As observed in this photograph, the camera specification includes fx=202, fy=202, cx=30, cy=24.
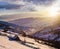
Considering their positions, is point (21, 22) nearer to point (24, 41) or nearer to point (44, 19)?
point (44, 19)

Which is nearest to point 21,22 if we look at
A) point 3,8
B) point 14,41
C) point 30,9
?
point 14,41

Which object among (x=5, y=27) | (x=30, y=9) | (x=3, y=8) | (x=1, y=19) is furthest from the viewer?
(x=3, y=8)

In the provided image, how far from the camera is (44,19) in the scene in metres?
13.0

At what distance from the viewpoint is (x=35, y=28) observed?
1122 centimetres

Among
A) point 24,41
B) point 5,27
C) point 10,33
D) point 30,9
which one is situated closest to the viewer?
point 24,41

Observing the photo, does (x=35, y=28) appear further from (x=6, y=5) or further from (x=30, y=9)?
(x=6, y=5)

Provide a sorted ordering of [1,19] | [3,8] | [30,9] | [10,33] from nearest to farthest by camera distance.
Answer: [10,33] < [1,19] < [30,9] < [3,8]

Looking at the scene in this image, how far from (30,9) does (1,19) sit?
337cm

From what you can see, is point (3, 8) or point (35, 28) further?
point (3, 8)

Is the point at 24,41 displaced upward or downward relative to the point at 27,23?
downward

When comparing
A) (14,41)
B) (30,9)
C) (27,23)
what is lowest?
(14,41)

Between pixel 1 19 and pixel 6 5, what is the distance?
17.0 ft

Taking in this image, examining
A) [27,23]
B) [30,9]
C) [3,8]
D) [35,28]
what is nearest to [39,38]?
[35,28]

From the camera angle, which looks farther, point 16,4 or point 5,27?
point 16,4
